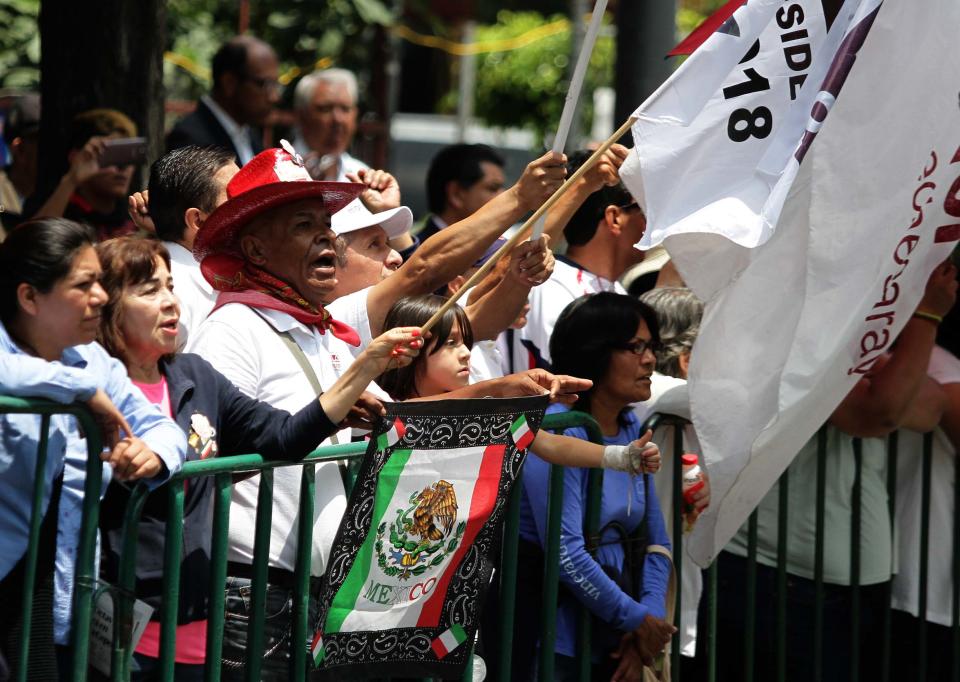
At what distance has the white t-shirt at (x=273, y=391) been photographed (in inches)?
166

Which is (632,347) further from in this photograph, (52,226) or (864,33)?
(52,226)

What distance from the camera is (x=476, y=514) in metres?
4.27

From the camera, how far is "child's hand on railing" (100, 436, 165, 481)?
3.65m

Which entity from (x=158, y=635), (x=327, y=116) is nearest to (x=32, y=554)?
(x=158, y=635)

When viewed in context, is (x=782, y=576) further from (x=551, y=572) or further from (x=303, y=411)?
(x=303, y=411)

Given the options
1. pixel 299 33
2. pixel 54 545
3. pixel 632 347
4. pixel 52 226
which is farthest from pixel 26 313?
pixel 299 33

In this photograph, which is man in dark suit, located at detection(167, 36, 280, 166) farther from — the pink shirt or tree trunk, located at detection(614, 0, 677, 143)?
the pink shirt

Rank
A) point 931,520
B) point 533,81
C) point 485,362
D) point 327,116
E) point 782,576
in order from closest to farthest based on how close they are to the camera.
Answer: point 485,362
point 782,576
point 931,520
point 327,116
point 533,81

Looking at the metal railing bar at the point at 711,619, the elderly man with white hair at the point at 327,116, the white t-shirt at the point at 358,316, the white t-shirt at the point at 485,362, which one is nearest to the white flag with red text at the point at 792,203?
the metal railing bar at the point at 711,619

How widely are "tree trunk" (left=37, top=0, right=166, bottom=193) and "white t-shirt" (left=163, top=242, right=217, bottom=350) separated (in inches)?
84.1

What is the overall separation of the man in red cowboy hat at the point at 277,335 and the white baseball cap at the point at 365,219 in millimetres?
571

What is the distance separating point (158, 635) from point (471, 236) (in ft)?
4.82

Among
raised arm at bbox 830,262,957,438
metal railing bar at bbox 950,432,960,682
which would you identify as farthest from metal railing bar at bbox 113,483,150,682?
metal railing bar at bbox 950,432,960,682

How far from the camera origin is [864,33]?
4.28m
